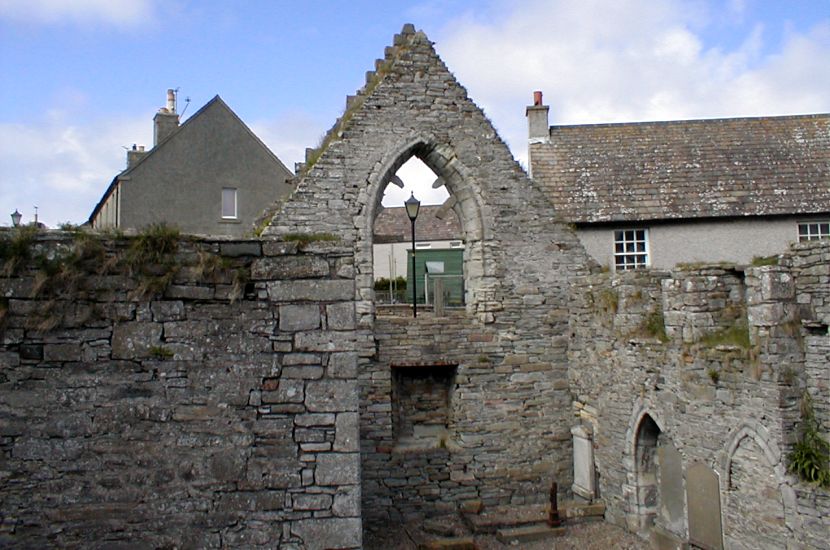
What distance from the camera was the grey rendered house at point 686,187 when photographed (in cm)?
1638

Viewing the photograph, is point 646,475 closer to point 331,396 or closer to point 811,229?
point 331,396

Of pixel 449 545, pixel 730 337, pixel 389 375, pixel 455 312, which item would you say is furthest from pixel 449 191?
pixel 449 545

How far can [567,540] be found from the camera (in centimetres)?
1101

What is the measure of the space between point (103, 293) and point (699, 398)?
7.14m

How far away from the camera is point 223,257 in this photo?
222 inches

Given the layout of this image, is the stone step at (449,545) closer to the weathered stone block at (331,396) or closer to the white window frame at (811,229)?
the weathered stone block at (331,396)

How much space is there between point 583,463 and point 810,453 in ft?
16.3

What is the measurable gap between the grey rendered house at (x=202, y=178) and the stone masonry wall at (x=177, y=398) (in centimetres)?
1669

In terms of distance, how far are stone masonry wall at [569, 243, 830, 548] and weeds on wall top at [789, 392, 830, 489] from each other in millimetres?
83

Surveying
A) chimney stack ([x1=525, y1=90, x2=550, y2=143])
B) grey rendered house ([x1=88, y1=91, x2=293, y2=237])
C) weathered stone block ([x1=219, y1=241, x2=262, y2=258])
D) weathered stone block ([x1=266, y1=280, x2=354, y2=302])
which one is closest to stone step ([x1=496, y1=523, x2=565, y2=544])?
weathered stone block ([x1=266, y1=280, x2=354, y2=302])

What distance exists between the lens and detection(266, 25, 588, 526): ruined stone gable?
12094mm

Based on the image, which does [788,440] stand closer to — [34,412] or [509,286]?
[509,286]

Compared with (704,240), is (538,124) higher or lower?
higher

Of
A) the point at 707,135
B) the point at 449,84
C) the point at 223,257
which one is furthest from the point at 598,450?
the point at 707,135
